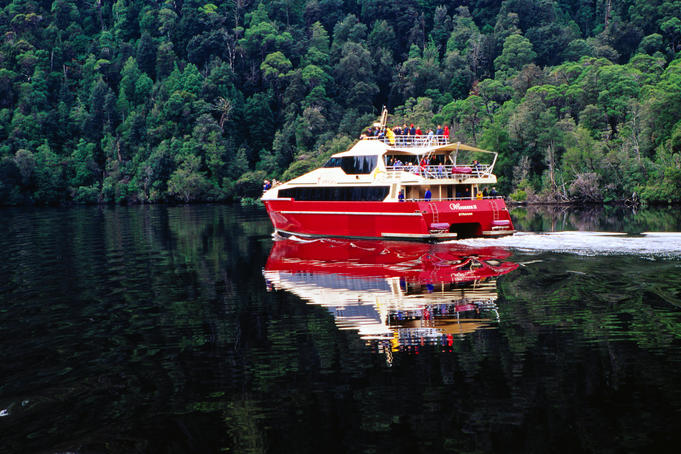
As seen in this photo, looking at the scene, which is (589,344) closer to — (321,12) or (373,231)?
(373,231)

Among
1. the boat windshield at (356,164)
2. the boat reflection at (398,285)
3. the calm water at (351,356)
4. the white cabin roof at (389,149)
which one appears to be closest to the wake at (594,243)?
the calm water at (351,356)

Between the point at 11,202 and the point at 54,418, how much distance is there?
3668 inches

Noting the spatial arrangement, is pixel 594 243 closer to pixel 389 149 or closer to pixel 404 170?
pixel 404 170

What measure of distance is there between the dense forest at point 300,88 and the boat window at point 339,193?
36.1 metres

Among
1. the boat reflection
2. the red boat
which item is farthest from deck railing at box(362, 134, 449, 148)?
the boat reflection

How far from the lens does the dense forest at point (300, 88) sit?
232 feet

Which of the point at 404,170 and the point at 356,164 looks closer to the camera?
the point at 404,170

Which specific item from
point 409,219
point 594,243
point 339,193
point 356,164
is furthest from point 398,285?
point 356,164

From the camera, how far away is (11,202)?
93250mm

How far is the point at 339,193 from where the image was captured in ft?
109

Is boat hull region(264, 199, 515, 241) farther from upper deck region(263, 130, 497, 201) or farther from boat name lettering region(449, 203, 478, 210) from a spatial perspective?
upper deck region(263, 130, 497, 201)

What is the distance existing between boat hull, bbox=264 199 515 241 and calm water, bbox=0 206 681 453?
15.9ft

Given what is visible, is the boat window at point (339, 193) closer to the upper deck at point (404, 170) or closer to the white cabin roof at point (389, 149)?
the upper deck at point (404, 170)

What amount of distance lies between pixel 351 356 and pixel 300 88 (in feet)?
331
